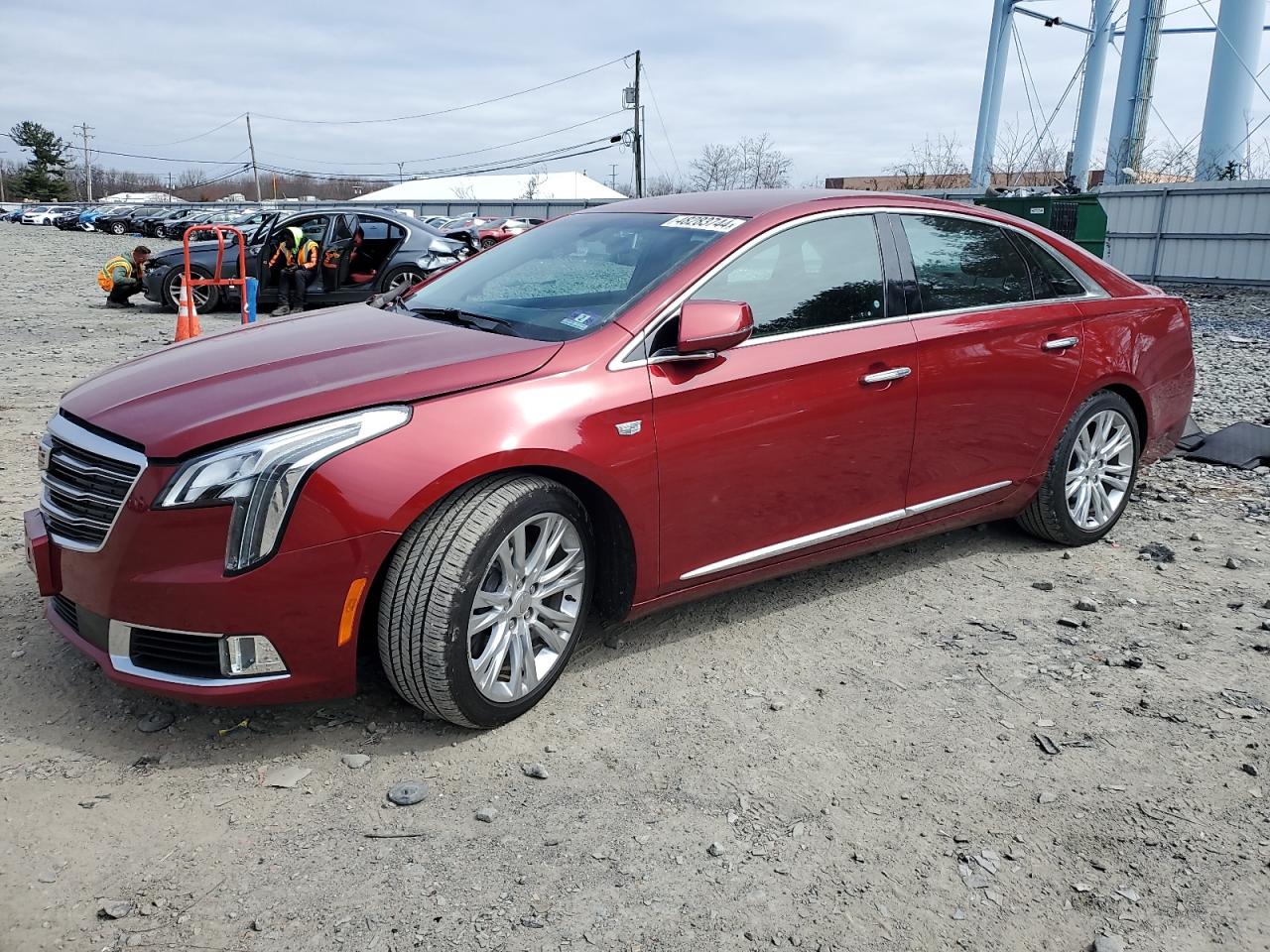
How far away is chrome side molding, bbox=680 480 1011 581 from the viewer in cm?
370

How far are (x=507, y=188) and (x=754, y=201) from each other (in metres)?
88.4

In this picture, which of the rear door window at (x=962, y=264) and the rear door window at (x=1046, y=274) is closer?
the rear door window at (x=962, y=264)

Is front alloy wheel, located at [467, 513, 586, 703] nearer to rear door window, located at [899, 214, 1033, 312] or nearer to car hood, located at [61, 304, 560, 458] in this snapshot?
car hood, located at [61, 304, 560, 458]

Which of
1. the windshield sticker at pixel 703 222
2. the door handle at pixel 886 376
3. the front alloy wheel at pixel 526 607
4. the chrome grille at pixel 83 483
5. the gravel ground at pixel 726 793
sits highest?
the windshield sticker at pixel 703 222

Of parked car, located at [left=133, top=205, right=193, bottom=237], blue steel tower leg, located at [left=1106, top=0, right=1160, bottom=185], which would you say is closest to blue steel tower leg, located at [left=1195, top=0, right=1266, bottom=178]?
blue steel tower leg, located at [left=1106, top=0, right=1160, bottom=185]

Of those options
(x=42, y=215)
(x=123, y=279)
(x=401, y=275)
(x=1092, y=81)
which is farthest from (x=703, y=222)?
(x=42, y=215)

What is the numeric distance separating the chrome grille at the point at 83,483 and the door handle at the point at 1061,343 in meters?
3.62

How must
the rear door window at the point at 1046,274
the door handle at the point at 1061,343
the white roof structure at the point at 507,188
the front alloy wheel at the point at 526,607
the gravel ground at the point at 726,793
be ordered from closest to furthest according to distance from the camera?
the gravel ground at the point at 726,793, the front alloy wheel at the point at 526,607, the door handle at the point at 1061,343, the rear door window at the point at 1046,274, the white roof structure at the point at 507,188

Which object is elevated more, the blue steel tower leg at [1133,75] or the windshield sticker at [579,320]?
the blue steel tower leg at [1133,75]

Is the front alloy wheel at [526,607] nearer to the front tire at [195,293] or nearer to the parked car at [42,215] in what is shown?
the front tire at [195,293]

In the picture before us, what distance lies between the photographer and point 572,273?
3953 millimetres

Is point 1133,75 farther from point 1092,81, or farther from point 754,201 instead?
point 754,201

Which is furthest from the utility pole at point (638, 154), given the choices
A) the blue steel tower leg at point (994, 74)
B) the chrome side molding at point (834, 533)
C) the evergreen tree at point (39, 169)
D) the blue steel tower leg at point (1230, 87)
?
the evergreen tree at point (39, 169)

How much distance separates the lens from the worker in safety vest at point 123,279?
15070 mm
